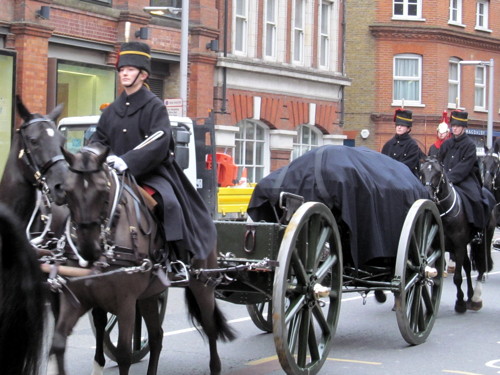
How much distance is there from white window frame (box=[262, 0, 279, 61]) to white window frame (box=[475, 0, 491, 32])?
1513 centimetres

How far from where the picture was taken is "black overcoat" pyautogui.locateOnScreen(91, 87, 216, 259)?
6910 millimetres

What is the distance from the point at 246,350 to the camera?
361 inches

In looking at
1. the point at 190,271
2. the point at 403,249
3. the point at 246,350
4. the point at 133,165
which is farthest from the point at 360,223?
the point at 133,165

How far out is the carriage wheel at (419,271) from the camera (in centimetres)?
890

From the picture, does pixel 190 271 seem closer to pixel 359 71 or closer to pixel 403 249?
pixel 403 249

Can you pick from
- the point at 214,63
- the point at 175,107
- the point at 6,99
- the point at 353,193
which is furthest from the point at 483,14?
the point at 353,193

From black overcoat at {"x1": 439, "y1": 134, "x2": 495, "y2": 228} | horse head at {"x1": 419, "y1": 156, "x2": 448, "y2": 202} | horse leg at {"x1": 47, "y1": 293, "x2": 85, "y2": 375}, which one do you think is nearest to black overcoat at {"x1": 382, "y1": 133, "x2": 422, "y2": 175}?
black overcoat at {"x1": 439, "y1": 134, "x2": 495, "y2": 228}

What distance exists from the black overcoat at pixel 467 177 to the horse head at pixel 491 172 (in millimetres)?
2938

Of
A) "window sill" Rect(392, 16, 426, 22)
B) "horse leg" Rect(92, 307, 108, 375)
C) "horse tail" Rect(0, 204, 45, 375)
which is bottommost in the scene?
"horse leg" Rect(92, 307, 108, 375)

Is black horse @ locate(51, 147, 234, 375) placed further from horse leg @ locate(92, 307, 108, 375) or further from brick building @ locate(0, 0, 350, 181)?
brick building @ locate(0, 0, 350, 181)

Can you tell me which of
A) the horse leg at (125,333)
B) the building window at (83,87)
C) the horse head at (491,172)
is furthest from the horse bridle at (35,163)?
the building window at (83,87)

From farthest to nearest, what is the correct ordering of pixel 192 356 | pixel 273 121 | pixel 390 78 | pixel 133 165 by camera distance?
1. pixel 390 78
2. pixel 273 121
3. pixel 192 356
4. pixel 133 165

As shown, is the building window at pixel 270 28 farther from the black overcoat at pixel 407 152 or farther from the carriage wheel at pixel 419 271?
the carriage wheel at pixel 419 271

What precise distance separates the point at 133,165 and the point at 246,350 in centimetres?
292
